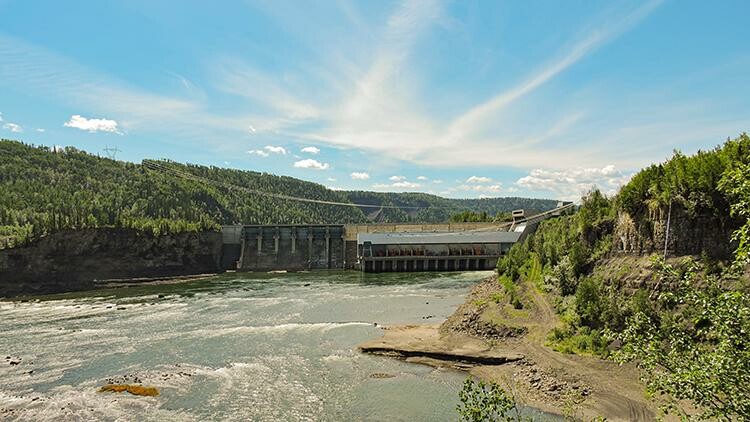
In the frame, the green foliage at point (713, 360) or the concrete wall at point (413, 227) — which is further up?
the concrete wall at point (413, 227)

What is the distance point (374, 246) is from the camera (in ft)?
302

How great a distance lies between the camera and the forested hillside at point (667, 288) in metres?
8.46

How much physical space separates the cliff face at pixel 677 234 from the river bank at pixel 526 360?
7.38m

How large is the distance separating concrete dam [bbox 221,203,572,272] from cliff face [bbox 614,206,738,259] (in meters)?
57.2

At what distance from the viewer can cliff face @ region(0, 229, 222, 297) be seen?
7296cm

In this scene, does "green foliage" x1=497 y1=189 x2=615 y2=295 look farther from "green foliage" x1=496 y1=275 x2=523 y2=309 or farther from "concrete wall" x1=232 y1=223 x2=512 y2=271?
"concrete wall" x1=232 y1=223 x2=512 y2=271

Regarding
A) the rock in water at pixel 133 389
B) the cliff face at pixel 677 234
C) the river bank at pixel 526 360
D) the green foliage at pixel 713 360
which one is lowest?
the rock in water at pixel 133 389

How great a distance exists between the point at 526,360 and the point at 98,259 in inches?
3113

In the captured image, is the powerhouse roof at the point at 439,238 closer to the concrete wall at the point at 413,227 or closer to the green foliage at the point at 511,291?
the concrete wall at the point at 413,227

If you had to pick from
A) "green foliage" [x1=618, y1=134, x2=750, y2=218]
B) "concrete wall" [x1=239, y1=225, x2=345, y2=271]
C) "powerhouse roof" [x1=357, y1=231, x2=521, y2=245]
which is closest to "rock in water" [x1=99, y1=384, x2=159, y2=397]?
"green foliage" [x1=618, y1=134, x2=750, y2=218]

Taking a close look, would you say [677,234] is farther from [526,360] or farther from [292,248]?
[292,248]

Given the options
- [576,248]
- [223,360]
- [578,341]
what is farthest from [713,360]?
[576,248]

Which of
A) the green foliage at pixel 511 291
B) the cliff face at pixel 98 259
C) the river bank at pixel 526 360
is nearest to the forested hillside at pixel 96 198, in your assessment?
the cliff face at pixel 98 259

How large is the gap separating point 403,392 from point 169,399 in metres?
12.1
